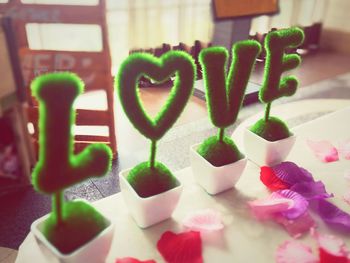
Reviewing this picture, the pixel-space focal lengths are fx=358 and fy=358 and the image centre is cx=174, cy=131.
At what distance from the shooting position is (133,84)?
2.15 feet

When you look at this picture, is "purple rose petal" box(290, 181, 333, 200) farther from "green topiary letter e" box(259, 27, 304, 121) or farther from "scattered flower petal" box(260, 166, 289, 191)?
"green topiary letter e" box(259, 27, 304, 121)

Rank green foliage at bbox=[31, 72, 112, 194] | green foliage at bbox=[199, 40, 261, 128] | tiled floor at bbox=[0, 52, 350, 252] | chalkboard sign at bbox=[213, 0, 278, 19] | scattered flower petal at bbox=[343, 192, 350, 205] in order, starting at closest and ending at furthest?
green foliage at bbox=[31, 72, 112, 194] < green foliage at bbox=[199, 40, 261, 128] < scattered flower petal at bbox=[343, 192, 350, 205] < tiled floor at bbox=[0, 52, 350, 252] < chalkboard sign at bbox=[213, 0, 278, 19]

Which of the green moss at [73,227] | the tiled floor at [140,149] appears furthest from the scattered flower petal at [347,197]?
the green moss at [73,227]

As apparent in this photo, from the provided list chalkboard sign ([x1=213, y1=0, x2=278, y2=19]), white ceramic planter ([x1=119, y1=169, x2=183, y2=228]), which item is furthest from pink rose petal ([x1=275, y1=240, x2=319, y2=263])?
chalkboard sign ([x1=213, y1=0, x2=278, y2=19])

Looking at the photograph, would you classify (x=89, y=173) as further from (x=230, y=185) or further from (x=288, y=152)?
(x=288, y=152)

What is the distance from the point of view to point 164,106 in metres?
0.72

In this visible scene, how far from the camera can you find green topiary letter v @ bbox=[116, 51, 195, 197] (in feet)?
2.13

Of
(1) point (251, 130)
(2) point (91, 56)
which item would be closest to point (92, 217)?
(1) point (251, 130)

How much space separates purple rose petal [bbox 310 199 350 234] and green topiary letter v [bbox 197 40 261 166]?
21cm

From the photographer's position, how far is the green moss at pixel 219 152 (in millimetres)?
843

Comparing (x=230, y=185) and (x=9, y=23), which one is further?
(x=230, y=185)

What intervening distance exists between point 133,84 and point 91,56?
2.26ft

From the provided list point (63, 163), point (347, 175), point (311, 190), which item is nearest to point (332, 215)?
point (311, 190)

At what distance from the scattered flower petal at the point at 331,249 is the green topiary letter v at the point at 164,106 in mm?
323
